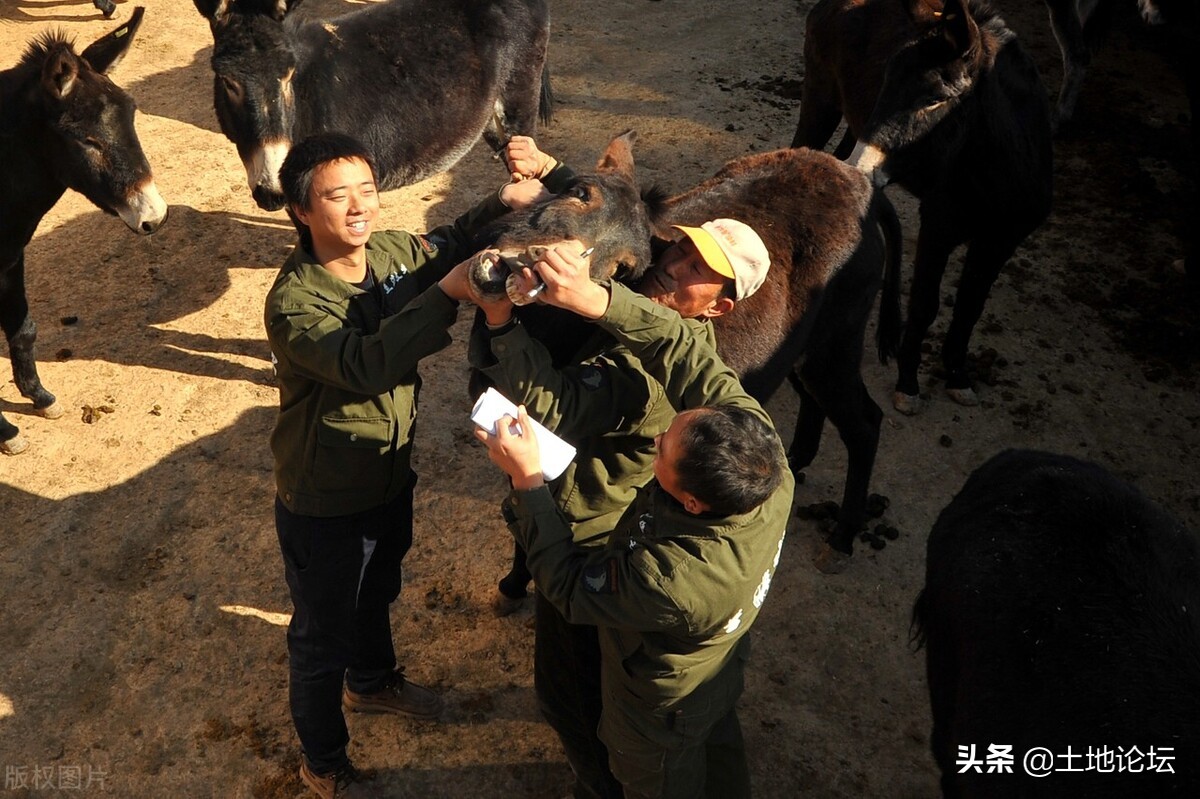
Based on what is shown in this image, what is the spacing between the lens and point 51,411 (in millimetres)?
4848

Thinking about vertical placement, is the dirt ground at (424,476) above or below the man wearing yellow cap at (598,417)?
below

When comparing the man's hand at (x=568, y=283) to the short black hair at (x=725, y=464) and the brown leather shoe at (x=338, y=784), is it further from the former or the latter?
the brown leather shoe at (x=338, y=784)

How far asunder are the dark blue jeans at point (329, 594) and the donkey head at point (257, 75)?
252cm

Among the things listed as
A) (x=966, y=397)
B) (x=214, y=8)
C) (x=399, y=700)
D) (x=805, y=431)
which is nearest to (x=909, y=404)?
(x=966, y=397)

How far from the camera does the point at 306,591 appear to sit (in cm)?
284

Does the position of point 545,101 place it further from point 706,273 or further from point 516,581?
point 706,273

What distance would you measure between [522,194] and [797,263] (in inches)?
49.8

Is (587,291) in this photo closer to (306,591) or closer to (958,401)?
(306,591)

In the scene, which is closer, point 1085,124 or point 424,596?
point 424,596

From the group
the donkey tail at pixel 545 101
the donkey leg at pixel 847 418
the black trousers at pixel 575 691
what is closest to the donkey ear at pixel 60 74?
the donkey tail at pixel 545 101

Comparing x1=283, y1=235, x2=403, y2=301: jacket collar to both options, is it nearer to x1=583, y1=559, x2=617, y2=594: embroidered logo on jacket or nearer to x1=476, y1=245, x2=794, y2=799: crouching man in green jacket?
x1=476, y1=245, x2=794, y2=799: crouching man in green jacket

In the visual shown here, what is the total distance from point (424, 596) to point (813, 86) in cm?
433

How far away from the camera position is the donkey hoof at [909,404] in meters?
5.31

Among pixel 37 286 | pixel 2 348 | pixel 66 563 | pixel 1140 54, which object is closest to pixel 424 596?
pixel 66 563
